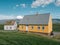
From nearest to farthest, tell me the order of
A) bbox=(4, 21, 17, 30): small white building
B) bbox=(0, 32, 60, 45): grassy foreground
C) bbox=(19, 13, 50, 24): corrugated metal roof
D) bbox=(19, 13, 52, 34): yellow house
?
bbox=(0, 32, 60, 45): grassy foreground → bbox=(19, 13, 52, 34): yellow house → bbox=(19, 13, 50, 24): corrugated metal roof → bbox=(4, 21, 17, 30): small white building

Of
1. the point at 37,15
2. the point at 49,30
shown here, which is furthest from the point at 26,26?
the point at 49,30

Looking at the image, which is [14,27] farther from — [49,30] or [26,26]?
[49,30]

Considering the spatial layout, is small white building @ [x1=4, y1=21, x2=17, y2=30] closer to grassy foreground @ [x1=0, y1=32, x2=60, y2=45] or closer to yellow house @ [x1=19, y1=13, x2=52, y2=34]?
yellow house @ [x1=19, y1=13, x2=52, y2=34]

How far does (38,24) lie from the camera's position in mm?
35531

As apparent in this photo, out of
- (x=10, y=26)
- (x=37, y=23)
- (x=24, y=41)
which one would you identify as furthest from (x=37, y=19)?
(x=24, y=41)

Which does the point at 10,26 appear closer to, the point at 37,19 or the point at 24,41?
the point at 37,19

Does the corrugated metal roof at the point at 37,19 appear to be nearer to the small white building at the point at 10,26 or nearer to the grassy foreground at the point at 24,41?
the small white building at the point at 10,26

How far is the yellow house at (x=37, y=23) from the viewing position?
3425 cm

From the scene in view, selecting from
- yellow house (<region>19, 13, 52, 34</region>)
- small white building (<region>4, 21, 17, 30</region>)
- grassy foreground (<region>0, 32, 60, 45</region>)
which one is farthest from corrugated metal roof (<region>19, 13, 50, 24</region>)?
grassy foreground (<region>0, 32, 60, 45</region>)

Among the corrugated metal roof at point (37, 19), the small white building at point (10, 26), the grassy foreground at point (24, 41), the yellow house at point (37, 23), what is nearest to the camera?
the grassy foreground at point (24, 41)

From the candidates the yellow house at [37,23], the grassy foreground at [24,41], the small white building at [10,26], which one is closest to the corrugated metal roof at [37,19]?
the yellow house at [37,23]

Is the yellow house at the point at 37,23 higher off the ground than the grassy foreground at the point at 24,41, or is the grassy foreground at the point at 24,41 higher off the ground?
the yellow house at the point at 37,23

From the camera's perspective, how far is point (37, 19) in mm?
37531

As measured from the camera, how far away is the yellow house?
34.2 metres
